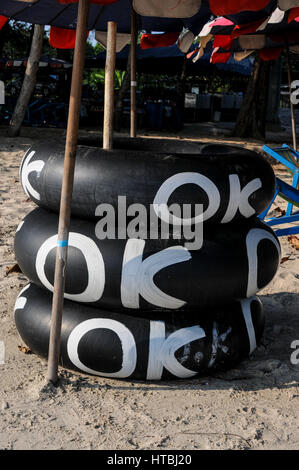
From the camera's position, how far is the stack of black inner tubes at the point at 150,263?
8.49ft

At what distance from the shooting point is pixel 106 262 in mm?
2588

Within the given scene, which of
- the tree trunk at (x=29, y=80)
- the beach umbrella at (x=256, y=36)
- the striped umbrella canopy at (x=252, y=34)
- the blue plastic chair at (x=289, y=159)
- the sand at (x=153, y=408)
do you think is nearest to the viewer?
the sand at (x=153, y=408)

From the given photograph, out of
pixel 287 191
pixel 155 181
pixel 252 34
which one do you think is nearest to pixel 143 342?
pixel 155 181

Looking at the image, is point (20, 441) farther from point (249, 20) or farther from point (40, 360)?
point (249, 20)

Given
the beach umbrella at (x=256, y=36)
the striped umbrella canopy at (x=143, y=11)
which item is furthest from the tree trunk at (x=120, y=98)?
the striped umbrella canopy at (x=143, y=11)

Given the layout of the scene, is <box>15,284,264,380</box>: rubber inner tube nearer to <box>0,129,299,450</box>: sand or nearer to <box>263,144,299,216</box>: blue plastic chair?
<box>0,129,299,450</box>: sand

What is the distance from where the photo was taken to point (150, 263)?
2.57 metres

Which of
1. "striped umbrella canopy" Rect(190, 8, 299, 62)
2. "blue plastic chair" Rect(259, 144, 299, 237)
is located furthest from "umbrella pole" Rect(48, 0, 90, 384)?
"striped umbrella canopy" Rect(190, 8, 299, 62)

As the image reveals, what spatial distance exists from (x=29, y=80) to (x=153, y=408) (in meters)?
10.7

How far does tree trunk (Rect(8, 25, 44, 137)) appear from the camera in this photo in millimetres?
11148

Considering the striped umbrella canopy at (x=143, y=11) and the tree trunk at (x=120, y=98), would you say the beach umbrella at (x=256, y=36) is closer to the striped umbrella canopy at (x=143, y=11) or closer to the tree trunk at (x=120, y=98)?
the striped umbrella canopy at (x=143, y=11)

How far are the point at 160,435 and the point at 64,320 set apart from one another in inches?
33.0

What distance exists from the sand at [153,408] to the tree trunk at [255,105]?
39.0ft

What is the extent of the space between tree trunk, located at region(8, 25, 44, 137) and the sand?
935 cm
